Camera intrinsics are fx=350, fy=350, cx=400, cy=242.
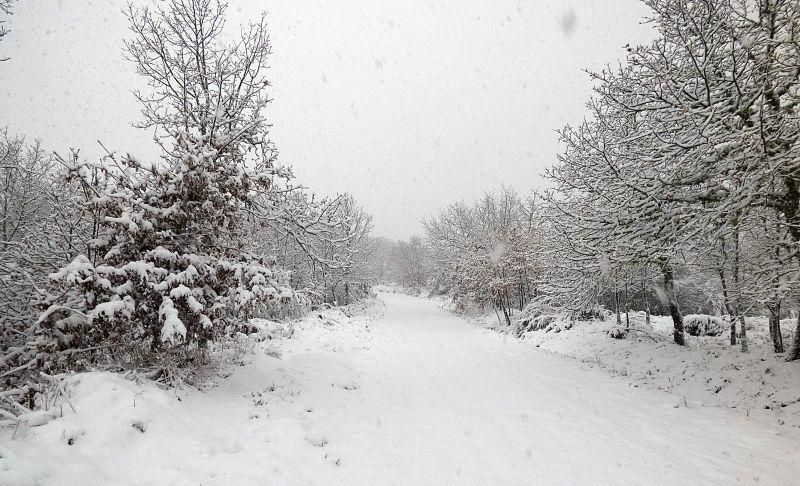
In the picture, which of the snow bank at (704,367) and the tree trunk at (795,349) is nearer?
the snow bank at (704,367)

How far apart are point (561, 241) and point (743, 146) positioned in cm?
480

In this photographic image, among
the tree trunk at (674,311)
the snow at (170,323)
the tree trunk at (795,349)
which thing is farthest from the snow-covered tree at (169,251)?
the tree trunk at (674,311)

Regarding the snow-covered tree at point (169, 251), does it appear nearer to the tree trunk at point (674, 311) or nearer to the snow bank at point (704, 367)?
the snow bank at point (704, 367)

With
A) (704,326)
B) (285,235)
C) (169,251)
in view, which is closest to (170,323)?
(169,251)

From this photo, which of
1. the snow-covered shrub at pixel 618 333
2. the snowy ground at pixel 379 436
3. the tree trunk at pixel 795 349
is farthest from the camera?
the snow-covered shrub at pixel 618 333

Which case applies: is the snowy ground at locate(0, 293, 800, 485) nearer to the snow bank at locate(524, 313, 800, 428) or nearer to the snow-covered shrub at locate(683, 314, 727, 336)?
the snow bank at locate(524, 313, 800, 428)

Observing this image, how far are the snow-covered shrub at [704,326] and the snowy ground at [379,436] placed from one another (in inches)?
285

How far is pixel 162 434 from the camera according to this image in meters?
4.20

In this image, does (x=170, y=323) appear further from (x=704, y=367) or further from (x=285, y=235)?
(x=704, y=367)

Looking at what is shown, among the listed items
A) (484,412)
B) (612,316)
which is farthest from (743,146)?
(612,316)

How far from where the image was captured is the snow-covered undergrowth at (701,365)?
22.5 ft

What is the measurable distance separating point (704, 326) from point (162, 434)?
16.8m

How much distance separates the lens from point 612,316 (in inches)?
683

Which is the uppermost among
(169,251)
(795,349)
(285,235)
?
(285,235)
